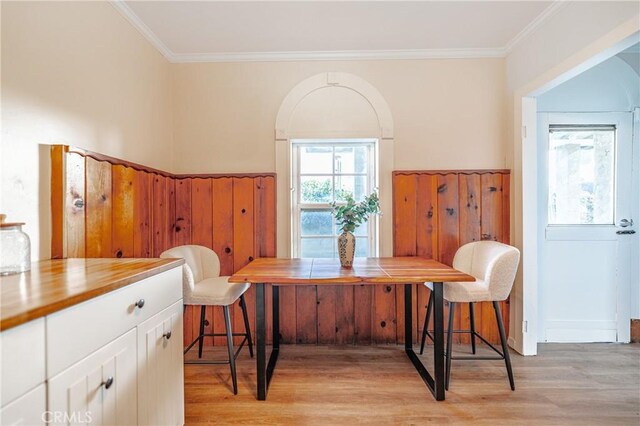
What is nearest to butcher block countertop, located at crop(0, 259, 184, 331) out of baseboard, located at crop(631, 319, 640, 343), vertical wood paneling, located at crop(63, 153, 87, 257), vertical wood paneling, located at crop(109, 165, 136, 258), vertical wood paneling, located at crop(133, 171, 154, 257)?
vertical wood paneling, located at crop(63, 153, 87, 257)

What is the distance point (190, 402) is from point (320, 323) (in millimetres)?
1161

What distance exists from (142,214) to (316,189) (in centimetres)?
142

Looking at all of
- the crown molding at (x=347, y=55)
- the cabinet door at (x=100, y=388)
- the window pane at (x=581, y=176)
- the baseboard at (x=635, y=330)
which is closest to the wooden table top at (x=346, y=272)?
the cabinet door at (x=100, y=388)

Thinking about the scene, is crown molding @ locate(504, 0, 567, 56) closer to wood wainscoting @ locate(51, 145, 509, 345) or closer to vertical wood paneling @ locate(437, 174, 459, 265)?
wood wainscoting @ locate(51, 145, 509, 345)

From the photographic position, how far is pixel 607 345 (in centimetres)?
265

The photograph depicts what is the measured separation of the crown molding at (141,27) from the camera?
2.04 metres

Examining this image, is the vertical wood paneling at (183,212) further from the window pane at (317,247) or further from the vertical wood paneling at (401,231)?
the vertical wood paneling at (401,231)

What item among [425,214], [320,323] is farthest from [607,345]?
[320,323]

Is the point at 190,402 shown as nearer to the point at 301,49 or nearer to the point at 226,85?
the point at 226,85

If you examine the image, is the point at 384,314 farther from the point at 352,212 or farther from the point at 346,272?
the point at 352,212

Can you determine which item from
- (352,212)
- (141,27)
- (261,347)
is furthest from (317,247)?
(141,27)

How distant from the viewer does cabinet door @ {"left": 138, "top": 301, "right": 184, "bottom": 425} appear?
125cm

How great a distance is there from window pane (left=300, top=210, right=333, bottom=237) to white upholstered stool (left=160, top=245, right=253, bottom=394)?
2.66 ft

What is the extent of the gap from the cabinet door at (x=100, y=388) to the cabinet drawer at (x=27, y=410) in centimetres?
2
